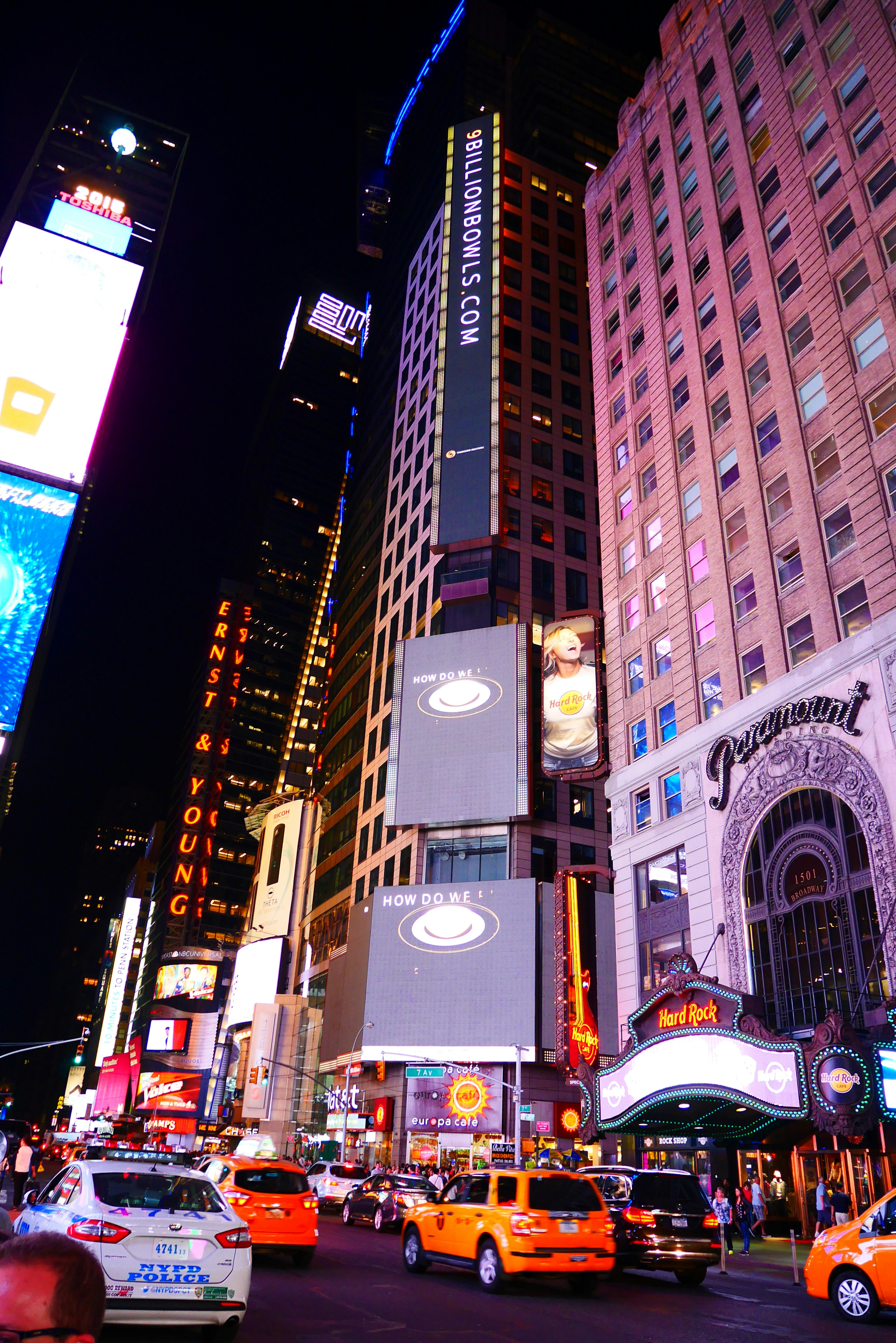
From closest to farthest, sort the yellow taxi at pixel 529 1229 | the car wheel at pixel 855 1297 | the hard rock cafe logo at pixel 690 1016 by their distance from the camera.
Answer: the car wheel at pixel 855 1297 → the yellow taxi at pixel 529 1229 → the hard rock cafe logo at pixel 690 1016

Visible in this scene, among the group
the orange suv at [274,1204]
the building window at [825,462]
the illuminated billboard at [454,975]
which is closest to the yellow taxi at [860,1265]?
the orange suv at [274,1204]

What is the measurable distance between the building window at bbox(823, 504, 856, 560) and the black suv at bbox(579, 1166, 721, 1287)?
21844 millimetres

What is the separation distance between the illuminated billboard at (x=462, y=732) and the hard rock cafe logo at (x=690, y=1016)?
103 ft

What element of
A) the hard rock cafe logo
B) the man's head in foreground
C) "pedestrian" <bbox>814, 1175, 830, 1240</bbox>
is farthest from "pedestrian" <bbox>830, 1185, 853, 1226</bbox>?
the man's head in foreground

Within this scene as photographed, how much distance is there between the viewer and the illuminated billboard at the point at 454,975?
60875 millimetres

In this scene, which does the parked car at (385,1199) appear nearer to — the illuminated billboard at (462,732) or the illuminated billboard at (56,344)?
the illuminated billboard at (462,732)

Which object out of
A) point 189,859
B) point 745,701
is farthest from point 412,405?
point 189,859

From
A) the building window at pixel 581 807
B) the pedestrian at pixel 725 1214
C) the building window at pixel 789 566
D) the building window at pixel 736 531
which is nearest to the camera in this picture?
the pedestrian at pixel 725 1214

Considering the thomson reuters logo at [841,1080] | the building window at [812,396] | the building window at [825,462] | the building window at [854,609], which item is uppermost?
the building window at [812,396]

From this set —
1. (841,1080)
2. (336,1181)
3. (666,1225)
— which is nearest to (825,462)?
(841,1080)

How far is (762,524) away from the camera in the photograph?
3794cm

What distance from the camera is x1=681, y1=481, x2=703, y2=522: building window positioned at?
43219 millimetres

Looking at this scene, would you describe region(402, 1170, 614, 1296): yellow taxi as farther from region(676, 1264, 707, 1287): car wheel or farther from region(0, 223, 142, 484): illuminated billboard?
region(0, 223, 142, 484): illuminated billboard

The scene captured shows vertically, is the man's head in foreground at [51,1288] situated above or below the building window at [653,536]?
below
